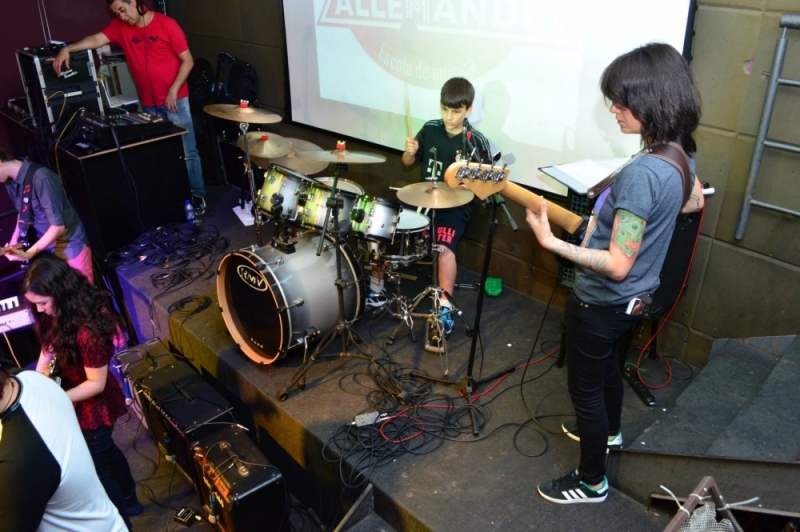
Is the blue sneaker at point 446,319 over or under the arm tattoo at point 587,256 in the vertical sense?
under

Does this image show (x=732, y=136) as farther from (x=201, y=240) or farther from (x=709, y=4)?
(x=201, y=240)

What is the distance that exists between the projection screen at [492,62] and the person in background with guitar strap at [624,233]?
1.06 metres

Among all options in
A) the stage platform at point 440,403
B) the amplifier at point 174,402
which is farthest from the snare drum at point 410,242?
the amplifier at point 174,402

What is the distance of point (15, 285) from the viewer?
4.07 meters

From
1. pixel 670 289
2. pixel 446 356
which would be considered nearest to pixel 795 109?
pixel 670 289

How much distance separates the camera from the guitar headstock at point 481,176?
7.24 feet

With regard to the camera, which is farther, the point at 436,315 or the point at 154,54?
the point at 154,54

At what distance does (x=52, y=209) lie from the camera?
355 cm

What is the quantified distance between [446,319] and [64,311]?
1.84 metres

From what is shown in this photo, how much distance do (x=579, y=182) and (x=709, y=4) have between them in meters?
0.92

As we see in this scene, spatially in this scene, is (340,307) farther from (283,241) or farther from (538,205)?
(538,205)

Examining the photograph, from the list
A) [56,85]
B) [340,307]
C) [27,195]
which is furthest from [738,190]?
[56,85]

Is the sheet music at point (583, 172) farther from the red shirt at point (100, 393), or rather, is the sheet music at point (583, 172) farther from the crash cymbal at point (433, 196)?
the red shirt at point (100, 393)

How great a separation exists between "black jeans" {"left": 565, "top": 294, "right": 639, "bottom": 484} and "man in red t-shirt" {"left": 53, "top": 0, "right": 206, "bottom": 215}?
393cm
